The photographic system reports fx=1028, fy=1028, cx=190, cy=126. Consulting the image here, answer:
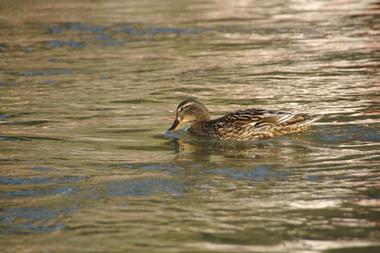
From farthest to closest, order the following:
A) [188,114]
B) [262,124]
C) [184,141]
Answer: [188,114]
[184,141]
[262,124]

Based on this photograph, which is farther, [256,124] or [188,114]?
[188,114]

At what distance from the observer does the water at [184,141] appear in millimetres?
8344

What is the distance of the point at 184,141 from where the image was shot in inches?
496

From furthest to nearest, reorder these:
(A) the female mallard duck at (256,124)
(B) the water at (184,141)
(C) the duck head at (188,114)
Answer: (C) the duck head at (188,114) < (A) the female mallard duck at (256,124) < (B) the water at (184,141)

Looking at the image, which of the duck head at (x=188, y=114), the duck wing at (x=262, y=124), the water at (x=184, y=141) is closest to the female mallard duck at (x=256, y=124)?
the duck wing at (x=262, y=124)

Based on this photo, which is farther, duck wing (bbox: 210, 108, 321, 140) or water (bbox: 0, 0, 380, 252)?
duck wing (bbox: 210, 108, 321, 140)

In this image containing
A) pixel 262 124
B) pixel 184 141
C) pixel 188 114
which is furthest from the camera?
pixel 188 114

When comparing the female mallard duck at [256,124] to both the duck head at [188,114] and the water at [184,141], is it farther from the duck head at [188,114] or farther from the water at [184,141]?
the duck head at [188,114]

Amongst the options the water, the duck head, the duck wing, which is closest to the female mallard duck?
the duck wing

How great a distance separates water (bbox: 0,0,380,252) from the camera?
8.34 m

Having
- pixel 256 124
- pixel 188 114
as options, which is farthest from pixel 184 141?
pixel 256 124

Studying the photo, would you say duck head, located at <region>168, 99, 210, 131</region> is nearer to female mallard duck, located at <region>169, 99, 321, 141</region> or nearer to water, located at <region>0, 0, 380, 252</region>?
water, located at <region>0, 0, 380, 252</region>

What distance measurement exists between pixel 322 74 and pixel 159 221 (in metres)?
8.49

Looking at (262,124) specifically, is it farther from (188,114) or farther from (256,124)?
(188,114)
